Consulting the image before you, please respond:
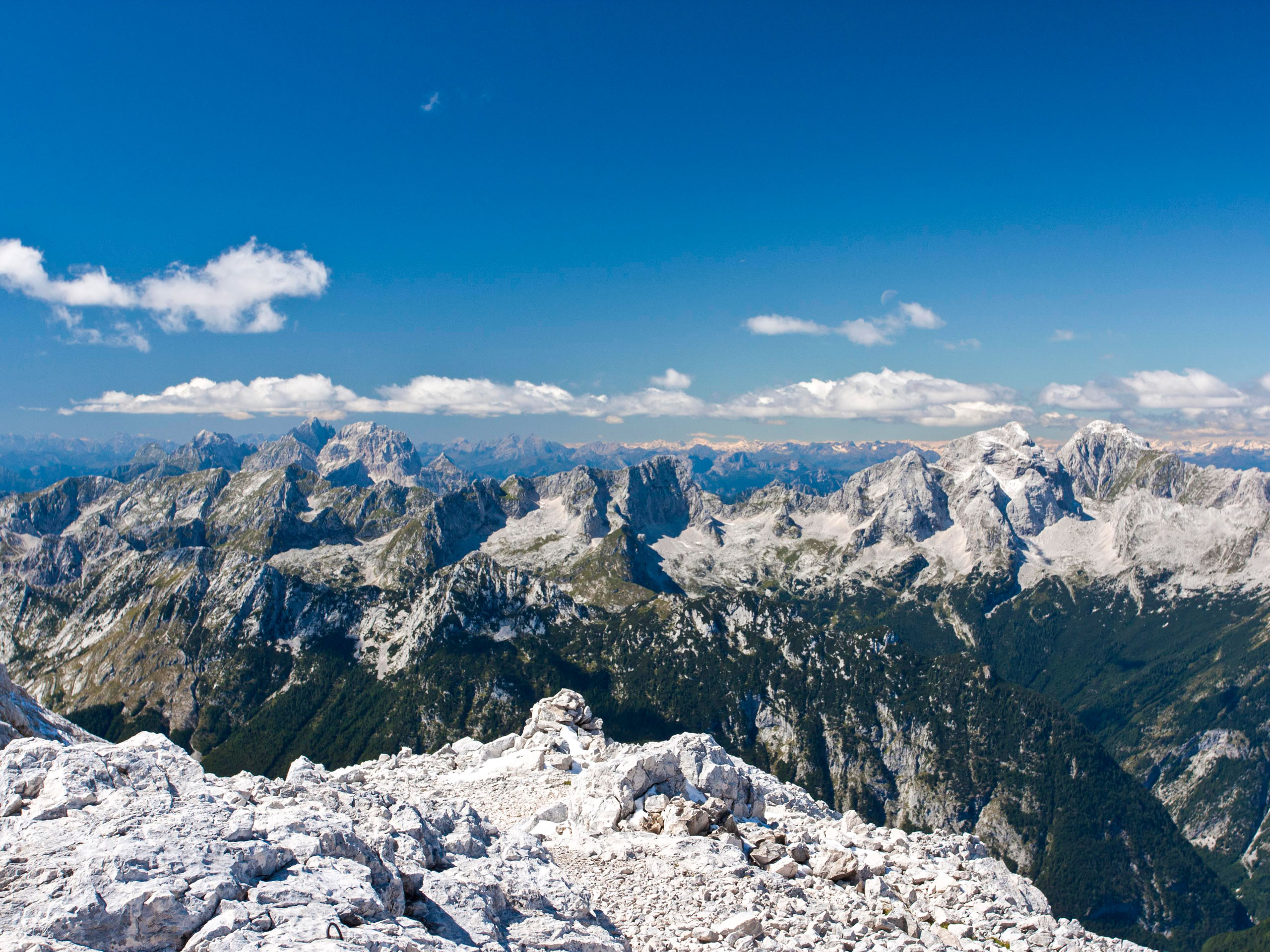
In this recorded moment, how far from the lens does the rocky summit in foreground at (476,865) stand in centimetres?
1911

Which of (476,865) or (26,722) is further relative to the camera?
(26,722)

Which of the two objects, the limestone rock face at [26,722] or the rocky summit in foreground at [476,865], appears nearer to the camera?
the rocky summit in foreground at [476,865]

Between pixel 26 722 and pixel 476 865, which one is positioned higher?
pixel 26 722

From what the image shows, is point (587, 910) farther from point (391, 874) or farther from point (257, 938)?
point (257, 938)

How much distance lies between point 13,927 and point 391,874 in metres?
11.0

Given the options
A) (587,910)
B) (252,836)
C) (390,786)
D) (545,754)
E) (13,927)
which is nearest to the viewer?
(13,927)

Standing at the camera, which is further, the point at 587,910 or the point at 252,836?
the point at 587,910

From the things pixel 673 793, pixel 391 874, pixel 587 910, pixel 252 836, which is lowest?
pixel 673 793

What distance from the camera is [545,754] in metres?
64.1

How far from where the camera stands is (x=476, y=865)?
31.5m

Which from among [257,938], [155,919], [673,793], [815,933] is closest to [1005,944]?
[815,933]

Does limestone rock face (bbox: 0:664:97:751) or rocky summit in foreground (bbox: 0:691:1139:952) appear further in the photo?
limestone rock face (bbox: 0:664:97:751)

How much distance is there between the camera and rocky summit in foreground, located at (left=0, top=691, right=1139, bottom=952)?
19109mm

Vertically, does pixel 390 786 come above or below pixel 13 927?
below
